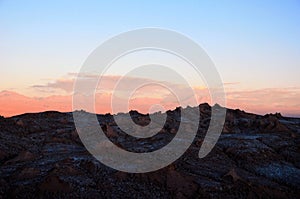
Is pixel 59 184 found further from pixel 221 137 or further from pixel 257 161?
pixel 221 137

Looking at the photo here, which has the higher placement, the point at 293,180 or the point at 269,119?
the point at 269,119

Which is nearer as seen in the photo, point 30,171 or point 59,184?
point 59,184

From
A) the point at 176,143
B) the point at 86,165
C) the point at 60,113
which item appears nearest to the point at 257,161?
the point at 176,143

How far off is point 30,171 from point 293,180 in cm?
1554

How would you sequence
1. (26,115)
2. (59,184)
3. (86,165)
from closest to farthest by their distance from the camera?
(59,184), (86,165), (26,115)

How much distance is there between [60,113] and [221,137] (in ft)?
67.8

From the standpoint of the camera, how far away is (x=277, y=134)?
30.1 meters

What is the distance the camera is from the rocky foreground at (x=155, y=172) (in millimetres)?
16000

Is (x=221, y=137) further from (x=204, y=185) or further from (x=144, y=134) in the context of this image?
(x=204, y=185)

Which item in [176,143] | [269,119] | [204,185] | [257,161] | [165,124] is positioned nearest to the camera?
[204,185]

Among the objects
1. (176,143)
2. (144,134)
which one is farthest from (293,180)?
(144,134)

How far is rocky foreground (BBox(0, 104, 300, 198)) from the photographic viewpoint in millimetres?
16000

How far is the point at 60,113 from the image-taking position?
1558 inches

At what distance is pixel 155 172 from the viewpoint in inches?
708
